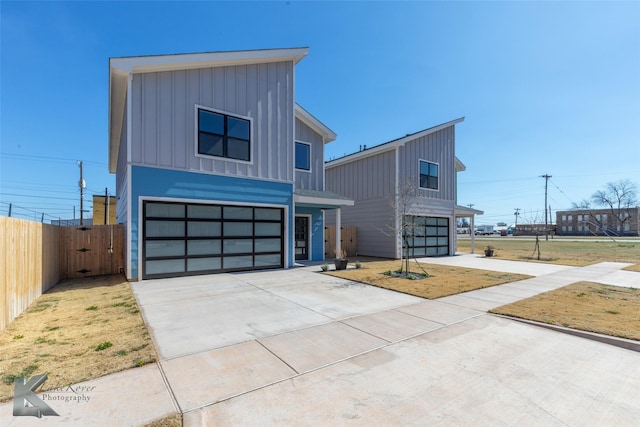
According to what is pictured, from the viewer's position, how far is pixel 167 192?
8.66 meters

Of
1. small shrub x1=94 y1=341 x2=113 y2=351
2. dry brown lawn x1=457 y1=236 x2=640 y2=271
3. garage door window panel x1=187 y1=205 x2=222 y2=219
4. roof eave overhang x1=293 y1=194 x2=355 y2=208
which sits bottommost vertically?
dry brown lawn x1=457 y1=236 x2=640 y2=271

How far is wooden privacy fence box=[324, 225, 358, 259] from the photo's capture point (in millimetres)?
16109

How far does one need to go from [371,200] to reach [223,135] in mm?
9863

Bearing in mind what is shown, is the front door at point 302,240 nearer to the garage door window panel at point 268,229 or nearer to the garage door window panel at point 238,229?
the garage door window panel at point 268,229

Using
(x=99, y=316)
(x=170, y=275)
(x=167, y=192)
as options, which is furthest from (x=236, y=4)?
(x=99, y=316)

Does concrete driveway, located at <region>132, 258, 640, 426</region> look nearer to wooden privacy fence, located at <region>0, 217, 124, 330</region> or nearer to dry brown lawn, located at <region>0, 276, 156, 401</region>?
dry brown lawn, located at <region>0, 276, 156, 401</region>

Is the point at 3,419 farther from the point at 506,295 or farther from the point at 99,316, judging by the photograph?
the point at 506,295

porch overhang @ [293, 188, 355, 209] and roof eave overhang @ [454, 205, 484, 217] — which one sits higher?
porch overhang @ [293, 188, 355, 209]

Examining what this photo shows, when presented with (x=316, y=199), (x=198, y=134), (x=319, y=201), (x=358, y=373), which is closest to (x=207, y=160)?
(x=198, y=134)

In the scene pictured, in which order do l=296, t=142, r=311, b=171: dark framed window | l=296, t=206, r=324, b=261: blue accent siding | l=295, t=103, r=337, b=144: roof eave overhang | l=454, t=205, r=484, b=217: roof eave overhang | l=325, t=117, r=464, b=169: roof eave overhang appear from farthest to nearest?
l=454, t=205, r=484, b=217: roof eave overhang → l=325, t=117, r=464, b=169: roof eave overhang → l=296, t=206, r=324, b=261: blue accent siding → l=296, t=142, r=311, b=171: dark framed window → l=295, t=103, r=337, b=144: roof eave overhang

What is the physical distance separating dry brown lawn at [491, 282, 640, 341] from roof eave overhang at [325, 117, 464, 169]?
33.5 feet

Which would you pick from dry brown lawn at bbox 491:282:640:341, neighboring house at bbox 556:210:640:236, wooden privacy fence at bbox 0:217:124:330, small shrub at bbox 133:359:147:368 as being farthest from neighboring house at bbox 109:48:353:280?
neighboring house at bbox 556:210:640:236

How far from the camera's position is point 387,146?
15.7 m

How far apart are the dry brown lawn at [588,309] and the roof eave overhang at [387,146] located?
33.5ft
